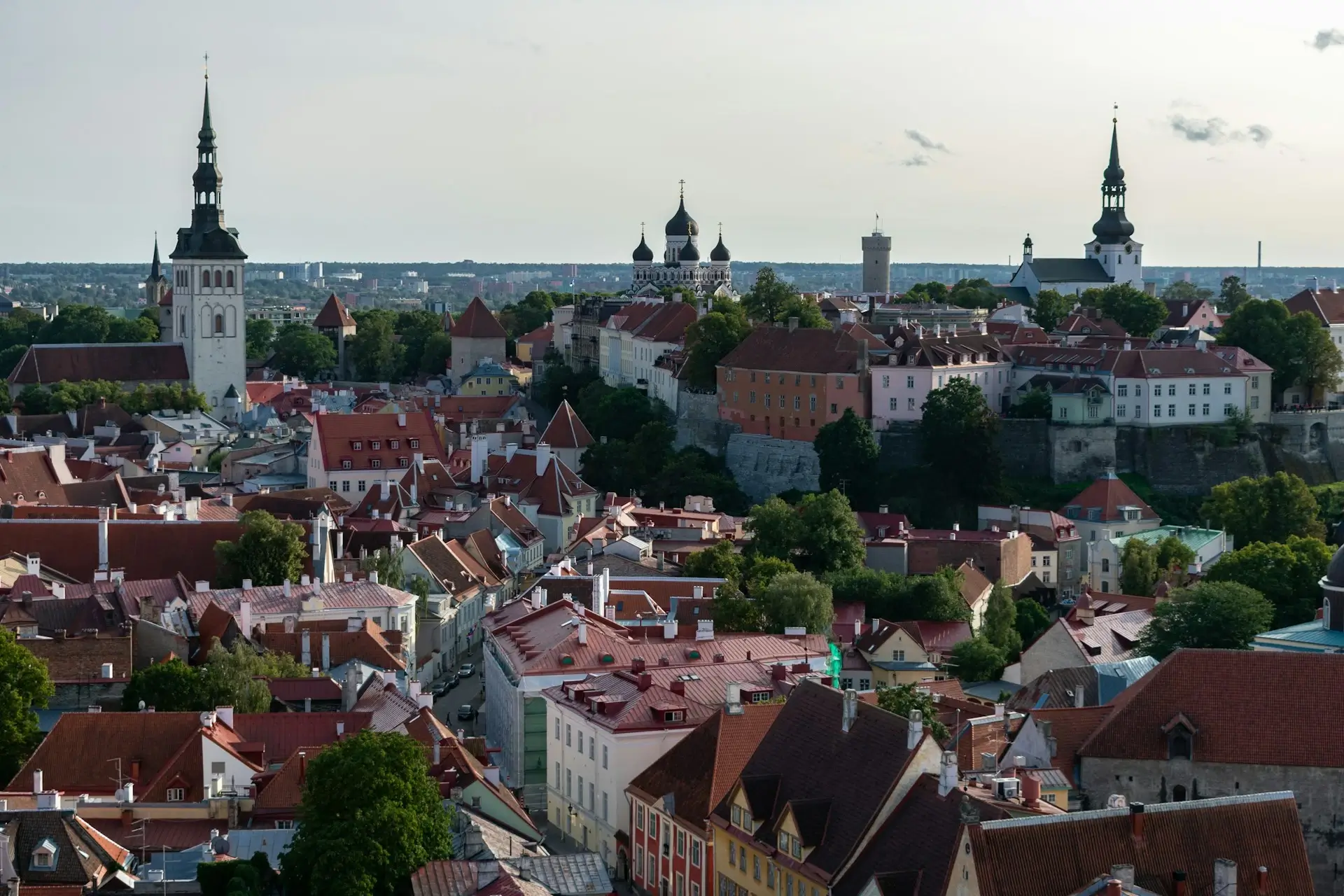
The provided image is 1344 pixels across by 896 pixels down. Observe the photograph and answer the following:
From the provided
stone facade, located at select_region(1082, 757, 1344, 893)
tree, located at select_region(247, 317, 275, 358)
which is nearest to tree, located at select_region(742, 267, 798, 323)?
stone facade, located at select_region(1082, 757, 1344, 893)

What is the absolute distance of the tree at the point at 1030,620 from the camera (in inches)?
2510

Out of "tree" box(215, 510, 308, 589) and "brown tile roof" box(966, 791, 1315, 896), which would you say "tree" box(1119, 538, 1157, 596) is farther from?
"brown tile roof" box(966, 791, 1315, 896)

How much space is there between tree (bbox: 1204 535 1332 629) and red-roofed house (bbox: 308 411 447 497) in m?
30.7

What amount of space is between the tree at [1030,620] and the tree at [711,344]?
26.0 m

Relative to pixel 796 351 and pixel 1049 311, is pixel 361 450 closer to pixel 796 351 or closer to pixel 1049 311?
pixel 796 351

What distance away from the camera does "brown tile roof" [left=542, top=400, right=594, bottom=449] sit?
89438 mm

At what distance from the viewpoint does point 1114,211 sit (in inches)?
5039

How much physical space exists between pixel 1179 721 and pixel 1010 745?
273cm

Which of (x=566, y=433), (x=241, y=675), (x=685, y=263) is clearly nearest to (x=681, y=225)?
(x=685, y=263)

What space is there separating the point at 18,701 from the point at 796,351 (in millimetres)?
46312

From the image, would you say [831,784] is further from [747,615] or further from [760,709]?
[747,615]

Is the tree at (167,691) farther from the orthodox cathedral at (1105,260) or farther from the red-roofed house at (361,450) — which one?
the orthodox cathedral at (1105,260)

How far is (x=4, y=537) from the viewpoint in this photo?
193ft

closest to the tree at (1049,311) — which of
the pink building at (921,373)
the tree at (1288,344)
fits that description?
the tree at (1288,344)
